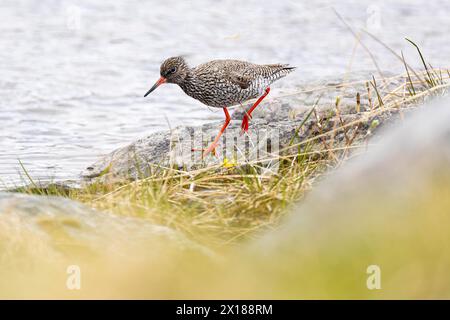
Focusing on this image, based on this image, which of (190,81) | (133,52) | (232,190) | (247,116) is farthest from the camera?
(133,52)

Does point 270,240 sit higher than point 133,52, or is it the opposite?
point 133,52

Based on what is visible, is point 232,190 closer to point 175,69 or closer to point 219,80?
point 219,80

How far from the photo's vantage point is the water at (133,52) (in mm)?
11023

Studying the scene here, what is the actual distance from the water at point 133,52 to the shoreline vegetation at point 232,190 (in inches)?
108

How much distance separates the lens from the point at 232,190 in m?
6.13

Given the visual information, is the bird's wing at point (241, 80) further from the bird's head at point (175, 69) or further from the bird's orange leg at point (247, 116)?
the bird's head at point (175, 69)

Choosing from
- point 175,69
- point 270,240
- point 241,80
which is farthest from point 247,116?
point 270,240

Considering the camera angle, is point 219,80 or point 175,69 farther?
point 175,69

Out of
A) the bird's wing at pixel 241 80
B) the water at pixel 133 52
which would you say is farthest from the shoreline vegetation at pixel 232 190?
the water at pixel 133 52

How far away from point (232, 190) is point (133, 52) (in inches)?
354

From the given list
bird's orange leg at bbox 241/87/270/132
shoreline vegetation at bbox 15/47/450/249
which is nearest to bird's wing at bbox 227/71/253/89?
bird's orange leg at bbox 241/87/270/132

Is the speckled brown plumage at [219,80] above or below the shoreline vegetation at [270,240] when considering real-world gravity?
above

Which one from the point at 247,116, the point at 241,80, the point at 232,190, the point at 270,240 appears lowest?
the point at 270,240

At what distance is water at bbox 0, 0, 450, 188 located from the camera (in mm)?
11023
